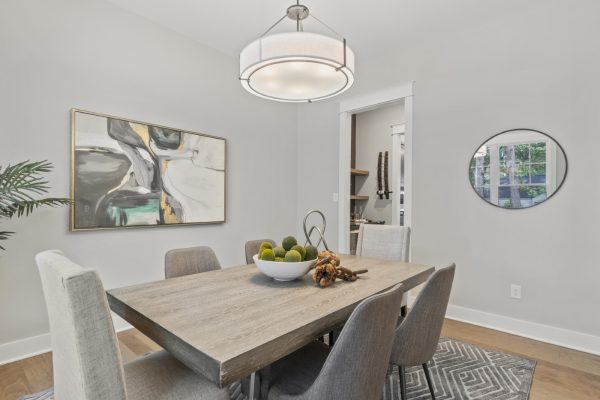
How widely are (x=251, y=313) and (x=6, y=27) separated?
259 cm

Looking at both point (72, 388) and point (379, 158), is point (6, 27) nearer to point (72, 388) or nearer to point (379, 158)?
point (72, 388)

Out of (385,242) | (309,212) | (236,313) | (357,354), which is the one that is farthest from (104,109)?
(357,354)

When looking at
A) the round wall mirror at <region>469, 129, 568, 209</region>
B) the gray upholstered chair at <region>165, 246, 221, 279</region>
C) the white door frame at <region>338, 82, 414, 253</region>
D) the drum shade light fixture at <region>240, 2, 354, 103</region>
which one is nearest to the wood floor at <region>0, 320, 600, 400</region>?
the gray upholstered chair at <region>165, 246, 221, 279</region>

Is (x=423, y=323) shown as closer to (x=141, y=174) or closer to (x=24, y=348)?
(x=141, y=174)

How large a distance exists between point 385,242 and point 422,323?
1.21 m

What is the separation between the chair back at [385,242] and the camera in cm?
242

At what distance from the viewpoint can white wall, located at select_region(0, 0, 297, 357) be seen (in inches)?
85.0

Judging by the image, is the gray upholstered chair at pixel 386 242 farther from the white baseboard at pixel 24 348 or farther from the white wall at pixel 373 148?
the white baseboard at pixel 24 348

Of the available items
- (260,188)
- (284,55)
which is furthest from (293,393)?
(260,188)

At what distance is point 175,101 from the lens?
3.01 metres

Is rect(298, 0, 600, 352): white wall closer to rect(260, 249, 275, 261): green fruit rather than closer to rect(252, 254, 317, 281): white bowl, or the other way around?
rect(252, 254, 317, 281): white bowl

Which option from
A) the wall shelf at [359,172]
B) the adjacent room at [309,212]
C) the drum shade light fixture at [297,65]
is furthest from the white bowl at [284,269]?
the wall shelf at [359,172]

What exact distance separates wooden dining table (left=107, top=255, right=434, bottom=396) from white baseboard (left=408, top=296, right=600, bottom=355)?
157 centimetres

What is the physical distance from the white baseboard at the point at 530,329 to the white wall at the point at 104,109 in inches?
90.8
